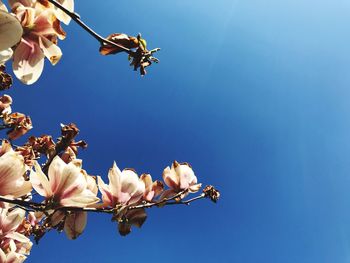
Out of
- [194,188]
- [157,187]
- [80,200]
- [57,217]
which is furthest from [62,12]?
[194,188]

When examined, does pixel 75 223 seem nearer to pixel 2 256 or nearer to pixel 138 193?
pixel 138 193

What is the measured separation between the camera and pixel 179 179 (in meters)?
1.78

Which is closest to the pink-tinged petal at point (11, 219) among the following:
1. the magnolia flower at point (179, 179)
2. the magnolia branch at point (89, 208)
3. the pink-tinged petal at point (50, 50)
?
the magnolia branch at point (89, 208)

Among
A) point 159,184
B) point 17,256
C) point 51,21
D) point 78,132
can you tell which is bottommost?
point 17,256

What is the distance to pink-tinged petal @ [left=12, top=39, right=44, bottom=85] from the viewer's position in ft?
3.53

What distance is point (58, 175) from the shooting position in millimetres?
1215

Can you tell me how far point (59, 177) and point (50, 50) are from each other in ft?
1.47

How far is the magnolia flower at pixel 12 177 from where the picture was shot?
1.07 meters

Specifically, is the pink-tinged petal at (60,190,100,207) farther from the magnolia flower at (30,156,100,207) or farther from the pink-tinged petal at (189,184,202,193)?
the pink-tinged petal at (189,184,202,193)

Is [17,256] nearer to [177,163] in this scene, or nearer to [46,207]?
[46,207]

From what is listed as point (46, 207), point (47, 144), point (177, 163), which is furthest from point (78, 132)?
point (46, 207)

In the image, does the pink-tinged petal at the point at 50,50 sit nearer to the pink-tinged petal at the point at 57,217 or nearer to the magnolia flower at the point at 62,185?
the magnolia flower at the point at 62,185

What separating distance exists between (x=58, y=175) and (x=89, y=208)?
0.18 m

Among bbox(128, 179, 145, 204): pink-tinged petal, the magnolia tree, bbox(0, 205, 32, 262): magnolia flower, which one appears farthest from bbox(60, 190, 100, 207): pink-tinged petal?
bbox(0, 205, 32, 262): magnolia flower
